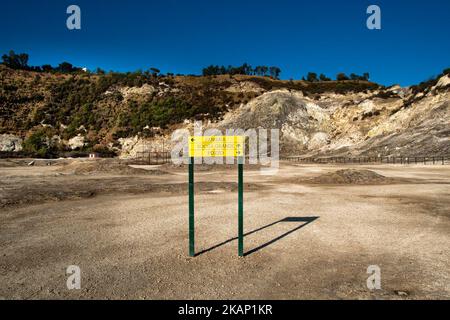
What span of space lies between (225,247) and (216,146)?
9.76 ft

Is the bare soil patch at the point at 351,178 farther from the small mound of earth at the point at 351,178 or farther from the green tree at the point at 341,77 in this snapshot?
the green tree at the point at 341,77

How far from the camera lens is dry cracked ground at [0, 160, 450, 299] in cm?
632

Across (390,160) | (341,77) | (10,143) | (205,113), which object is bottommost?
(390,160)

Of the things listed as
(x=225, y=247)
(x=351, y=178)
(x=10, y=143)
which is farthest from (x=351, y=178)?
(x=10, y=143)

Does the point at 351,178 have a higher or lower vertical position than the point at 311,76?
lower

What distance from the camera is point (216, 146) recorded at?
770 cm

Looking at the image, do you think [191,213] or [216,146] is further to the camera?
[191,213]

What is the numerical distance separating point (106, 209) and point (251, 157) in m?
46.5

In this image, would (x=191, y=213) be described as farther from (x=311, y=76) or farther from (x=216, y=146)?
(x=311, y=76)

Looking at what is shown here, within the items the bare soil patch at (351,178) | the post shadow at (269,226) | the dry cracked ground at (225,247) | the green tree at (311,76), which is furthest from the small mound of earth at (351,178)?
the green tree at (311,76)

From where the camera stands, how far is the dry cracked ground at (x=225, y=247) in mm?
6324

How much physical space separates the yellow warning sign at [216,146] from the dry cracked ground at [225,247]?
2.61 m
